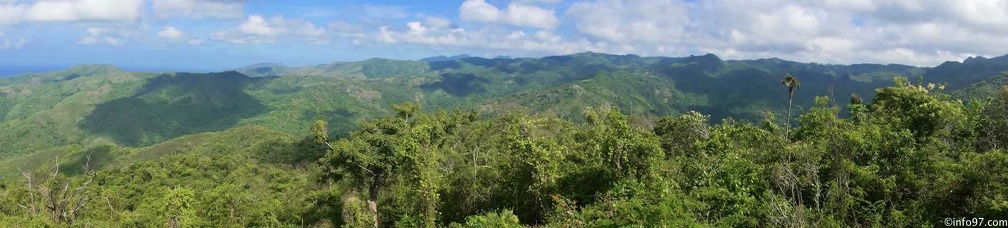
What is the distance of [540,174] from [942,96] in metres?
38.2

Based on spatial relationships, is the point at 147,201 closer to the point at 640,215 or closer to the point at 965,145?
the point at 640,215

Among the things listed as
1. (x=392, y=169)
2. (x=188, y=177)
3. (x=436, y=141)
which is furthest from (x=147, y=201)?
(x=392, y=169)

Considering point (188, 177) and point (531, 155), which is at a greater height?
point (531, 155)

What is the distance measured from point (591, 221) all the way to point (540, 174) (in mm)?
8381

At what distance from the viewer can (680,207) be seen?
20.2 meters

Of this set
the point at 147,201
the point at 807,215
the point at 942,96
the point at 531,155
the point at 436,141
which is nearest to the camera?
the point at 807,215

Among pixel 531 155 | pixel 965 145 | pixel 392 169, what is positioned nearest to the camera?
pixel 531 155

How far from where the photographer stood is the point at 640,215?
1977 centimetres

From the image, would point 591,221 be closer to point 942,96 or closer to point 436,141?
point 942,96

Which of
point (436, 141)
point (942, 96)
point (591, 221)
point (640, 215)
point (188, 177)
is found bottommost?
point (188, 177)

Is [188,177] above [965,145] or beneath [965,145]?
beneath

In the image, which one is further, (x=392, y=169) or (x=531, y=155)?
(x=392, y=169)

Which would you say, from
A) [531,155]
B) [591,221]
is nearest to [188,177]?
[531,155]

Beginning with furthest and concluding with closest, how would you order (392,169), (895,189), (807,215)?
(392,169) < (895,189) < (807,215)
